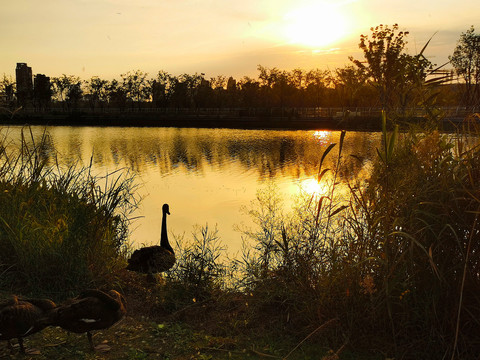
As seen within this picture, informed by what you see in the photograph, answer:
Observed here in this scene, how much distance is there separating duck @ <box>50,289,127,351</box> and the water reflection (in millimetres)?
4492

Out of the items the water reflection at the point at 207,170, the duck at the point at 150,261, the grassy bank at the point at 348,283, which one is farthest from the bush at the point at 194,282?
the water reflection at the point at 207,170

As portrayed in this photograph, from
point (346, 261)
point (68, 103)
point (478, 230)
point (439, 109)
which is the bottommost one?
point (346, 261)

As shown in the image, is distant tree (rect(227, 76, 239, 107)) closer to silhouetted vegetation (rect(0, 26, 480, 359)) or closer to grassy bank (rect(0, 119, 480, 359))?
silhouetted vegetation (rect(0, 26, 480, 359))

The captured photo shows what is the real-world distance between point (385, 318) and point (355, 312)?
12.7 inches

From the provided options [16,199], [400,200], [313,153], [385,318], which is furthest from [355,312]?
[313,153]

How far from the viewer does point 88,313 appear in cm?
476

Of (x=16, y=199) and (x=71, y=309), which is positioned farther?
(x=16, y=199)

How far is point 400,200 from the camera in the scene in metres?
4.59

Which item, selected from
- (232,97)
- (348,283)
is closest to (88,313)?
(348,283)

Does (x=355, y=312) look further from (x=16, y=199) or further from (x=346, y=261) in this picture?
(x=16, y=199)

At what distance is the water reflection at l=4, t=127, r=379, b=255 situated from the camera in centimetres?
1511

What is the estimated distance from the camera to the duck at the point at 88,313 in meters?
4.71

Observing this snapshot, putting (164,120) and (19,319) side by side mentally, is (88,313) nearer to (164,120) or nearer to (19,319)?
(19,319)

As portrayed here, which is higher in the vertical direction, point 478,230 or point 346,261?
point 478,230
